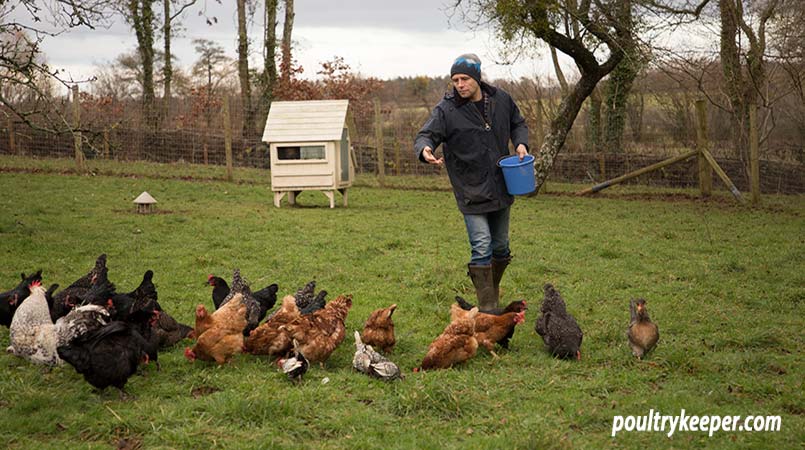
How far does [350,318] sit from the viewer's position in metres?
7.11

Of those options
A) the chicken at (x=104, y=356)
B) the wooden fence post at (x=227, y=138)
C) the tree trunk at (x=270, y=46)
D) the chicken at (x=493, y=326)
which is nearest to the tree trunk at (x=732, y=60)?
the wooden fence post at (x=227, y=138)

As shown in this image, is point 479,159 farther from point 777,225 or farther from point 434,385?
point 777,225

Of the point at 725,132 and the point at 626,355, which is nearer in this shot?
the point at 626,355

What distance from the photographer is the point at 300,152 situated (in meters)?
16.6

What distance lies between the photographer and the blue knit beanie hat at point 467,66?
662 cm

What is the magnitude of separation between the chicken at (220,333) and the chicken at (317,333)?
1.34 feet

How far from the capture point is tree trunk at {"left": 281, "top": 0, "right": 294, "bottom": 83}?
3180 cm

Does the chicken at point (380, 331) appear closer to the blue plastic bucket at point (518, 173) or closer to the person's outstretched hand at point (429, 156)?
the person's outstretched hand at point (429, 156)

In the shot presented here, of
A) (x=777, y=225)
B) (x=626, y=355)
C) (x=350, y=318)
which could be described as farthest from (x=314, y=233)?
(x=777, y=225)

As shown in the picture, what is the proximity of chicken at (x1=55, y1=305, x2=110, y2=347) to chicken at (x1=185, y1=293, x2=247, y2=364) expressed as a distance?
69 cm

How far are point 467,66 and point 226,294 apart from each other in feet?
10.1

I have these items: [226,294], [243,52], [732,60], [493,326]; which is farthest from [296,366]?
[243,52]

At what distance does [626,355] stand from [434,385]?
5.86ft

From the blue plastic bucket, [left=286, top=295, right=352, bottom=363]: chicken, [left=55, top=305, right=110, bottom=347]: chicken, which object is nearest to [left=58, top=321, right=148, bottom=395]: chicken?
[left=55, top=305, right=110, bottom=347]: chicken
